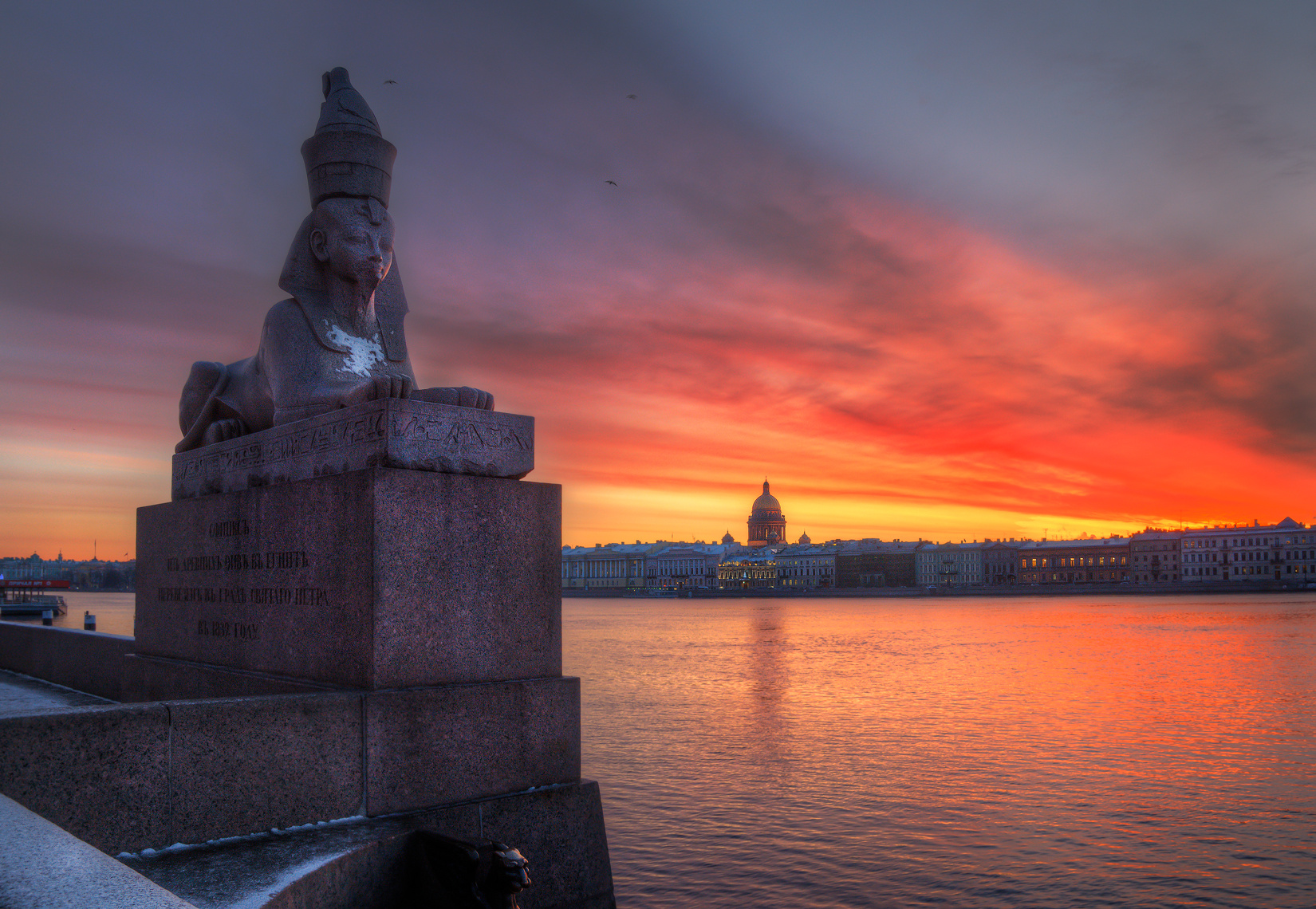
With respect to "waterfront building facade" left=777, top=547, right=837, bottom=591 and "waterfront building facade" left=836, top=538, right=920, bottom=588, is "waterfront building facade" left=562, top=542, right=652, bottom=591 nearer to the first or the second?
"waterfront building facade" left=777, top=547, right=837, bottom=591

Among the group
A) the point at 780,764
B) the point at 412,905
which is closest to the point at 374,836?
the point at 412,905

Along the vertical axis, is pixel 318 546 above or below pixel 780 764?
above

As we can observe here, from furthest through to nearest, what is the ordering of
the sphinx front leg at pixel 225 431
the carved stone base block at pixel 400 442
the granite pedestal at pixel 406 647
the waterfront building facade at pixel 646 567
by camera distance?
the waterfront building facade at pixel 646 567
the sphinx front leg at pixel 225 431
the carved stone base block at pixel 400 442
the granite pedestal at pixel 406 647

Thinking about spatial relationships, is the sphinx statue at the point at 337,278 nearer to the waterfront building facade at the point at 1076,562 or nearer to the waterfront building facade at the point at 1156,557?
the waterfront building facade at the point at 1076,562

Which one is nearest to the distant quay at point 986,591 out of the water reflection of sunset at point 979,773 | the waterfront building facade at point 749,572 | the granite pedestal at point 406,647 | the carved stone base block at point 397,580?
the waterfront building facade at point 749,572

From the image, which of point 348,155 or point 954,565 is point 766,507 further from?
point 348,155

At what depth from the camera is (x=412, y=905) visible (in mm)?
2705

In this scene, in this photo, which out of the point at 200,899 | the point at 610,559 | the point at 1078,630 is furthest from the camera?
the point at 610,559

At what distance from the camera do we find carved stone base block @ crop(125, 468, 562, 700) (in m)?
3.26

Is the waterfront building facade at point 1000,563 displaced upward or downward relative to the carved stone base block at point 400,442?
downward

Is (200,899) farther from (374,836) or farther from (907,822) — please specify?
(907,822)

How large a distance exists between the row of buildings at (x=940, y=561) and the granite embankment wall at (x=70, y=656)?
101309 millimetres

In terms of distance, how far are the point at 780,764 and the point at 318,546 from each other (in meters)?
6.39

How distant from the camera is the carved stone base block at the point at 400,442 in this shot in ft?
11.0
